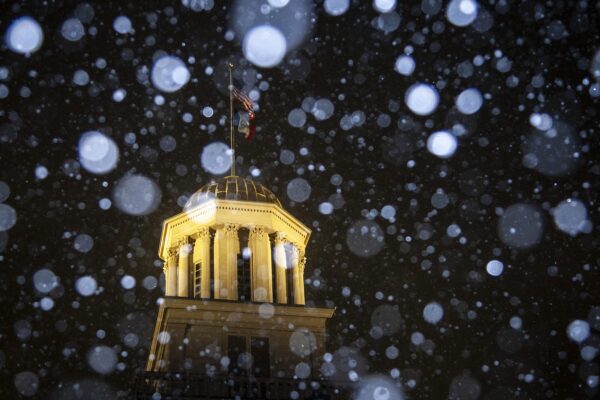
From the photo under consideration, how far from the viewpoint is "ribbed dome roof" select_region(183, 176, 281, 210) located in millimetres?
35531

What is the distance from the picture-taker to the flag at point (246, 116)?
39.7 meters

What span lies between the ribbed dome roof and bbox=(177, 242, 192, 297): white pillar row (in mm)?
1629

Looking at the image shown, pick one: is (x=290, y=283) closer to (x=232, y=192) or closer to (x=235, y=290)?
(x=235, y=290)

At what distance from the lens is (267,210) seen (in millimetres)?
35281

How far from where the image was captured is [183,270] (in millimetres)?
35031

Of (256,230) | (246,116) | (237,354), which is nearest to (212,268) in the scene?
(256,230)

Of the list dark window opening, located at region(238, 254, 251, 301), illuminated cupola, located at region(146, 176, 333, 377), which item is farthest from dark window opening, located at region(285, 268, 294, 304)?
dark window opening, located at region(238, 254, 251, 301)

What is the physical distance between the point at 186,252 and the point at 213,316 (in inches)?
178

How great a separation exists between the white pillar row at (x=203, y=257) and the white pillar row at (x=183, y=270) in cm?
31

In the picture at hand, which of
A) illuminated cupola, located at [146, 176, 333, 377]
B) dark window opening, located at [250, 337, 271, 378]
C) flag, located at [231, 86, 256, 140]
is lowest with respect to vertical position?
dark window opening, located at [250, 337, 271, 378]

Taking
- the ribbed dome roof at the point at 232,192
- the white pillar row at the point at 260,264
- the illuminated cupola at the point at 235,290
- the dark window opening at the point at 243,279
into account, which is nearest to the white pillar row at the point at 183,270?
the illuminated cupola at the point at 235,290

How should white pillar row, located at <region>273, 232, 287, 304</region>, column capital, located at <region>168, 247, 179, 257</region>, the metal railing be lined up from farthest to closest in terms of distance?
column capital, located at <region>168, 247, 179, 257</region> < white pillar row, located at <region>273, 232, 287, 304</region> < the metal railing

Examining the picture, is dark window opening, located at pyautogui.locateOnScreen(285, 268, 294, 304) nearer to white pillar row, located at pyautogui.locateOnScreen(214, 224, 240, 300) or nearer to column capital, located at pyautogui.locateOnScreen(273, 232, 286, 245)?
column capital, located at pyautogui.locateOnScreen(273, 232, 286, 245)

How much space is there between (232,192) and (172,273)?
13.6ft
